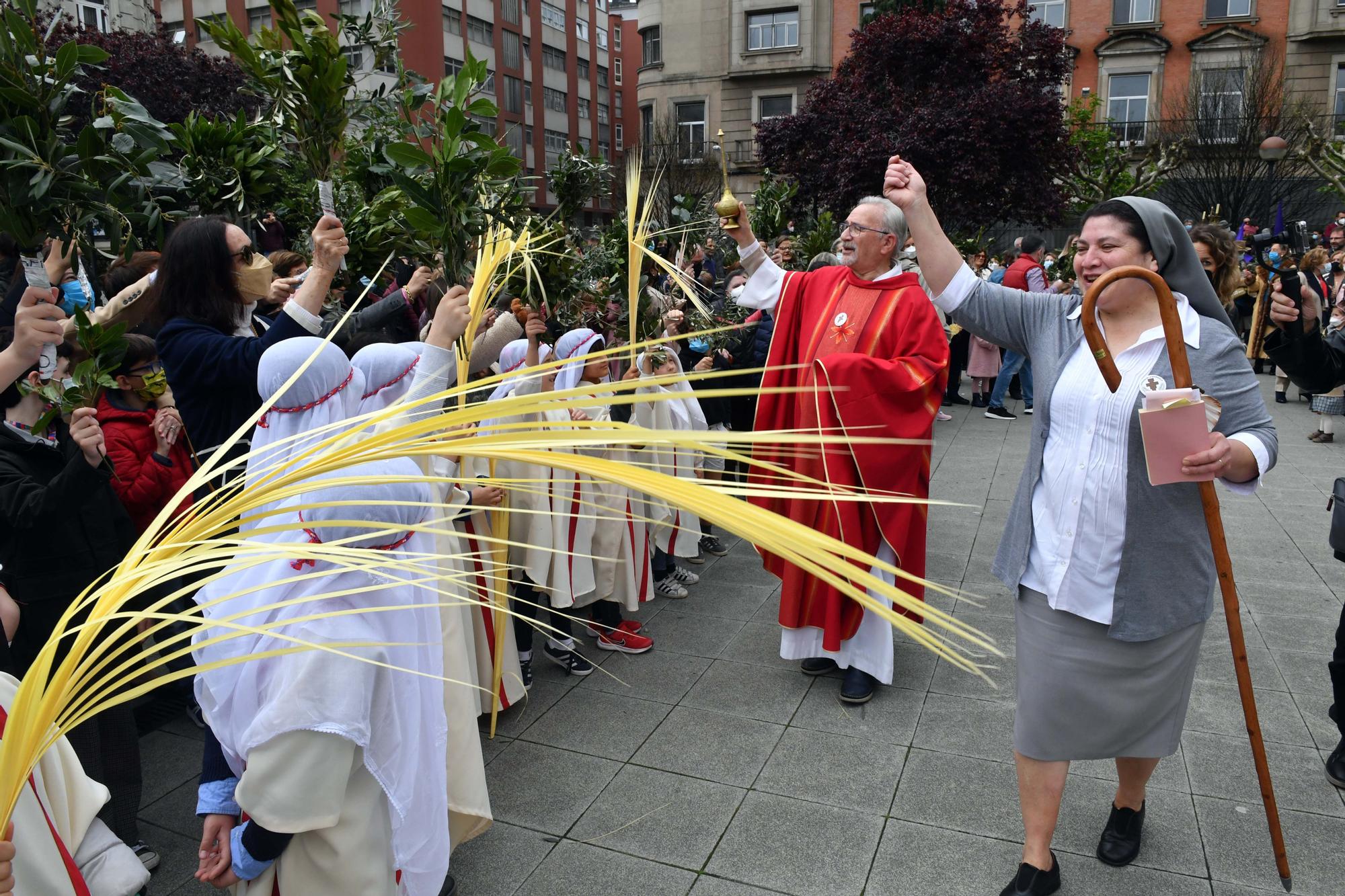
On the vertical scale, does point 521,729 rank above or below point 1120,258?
below

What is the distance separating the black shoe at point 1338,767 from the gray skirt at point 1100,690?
1.11 meters

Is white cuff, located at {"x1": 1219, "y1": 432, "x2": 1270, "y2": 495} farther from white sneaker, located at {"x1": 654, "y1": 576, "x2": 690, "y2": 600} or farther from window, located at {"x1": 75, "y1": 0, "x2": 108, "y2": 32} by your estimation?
window, located at {"x1": 75, "y1": 0, "x2": 108, "y2": 32}

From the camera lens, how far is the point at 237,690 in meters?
1.96

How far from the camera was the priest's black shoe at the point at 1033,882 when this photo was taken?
2.69 meters

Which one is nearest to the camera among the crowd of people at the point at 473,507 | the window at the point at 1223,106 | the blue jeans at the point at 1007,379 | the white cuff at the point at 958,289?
the crowd of people at the point at 473,507

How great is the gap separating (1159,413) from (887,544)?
1.98m

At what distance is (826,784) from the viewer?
11.1ft

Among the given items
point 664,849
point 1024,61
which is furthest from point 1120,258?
point 1024,61

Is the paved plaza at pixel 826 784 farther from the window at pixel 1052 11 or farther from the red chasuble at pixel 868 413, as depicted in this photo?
the window at pixel 1052 11

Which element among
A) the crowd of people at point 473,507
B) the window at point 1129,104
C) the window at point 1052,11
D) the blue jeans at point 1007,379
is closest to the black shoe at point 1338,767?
the crowd of people at point 473,507

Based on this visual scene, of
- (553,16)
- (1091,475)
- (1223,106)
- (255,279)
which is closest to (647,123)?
(553,16)

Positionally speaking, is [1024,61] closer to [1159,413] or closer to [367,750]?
[1159,413]

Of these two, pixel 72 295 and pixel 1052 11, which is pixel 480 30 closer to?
pixel 1052 11

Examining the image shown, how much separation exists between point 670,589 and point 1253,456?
11.3 ft
